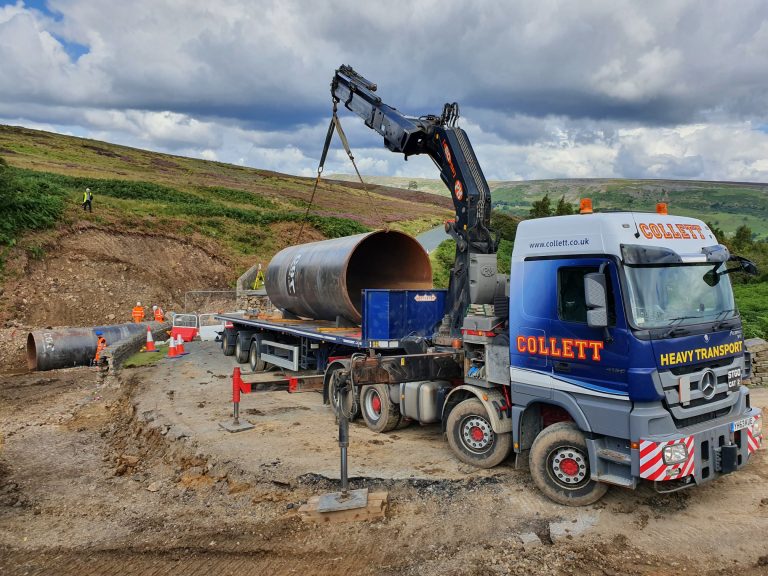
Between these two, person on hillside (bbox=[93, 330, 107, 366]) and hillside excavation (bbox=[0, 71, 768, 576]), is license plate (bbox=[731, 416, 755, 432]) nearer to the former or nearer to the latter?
→ hillside excavation (bbox=[0, 71, 768, 576])

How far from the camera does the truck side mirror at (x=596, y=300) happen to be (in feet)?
19.5

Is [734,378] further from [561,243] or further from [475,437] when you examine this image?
[475,437]

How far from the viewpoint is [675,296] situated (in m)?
6.37

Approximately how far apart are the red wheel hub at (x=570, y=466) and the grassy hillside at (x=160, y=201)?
380 inches

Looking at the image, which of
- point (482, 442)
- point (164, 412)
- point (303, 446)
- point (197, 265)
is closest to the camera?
point (482, 442)

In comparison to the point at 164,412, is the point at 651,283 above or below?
above

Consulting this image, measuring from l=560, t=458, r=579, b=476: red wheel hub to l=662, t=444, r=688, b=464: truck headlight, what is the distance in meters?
1.01

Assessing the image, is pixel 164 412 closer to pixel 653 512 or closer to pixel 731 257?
pixel 653 512

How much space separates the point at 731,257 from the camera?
273 inches

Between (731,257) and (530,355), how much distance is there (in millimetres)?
2602

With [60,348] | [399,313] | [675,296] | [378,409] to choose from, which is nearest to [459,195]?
[399,313]

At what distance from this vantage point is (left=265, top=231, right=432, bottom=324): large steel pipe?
12.0 m

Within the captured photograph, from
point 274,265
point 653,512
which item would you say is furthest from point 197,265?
point 653,512

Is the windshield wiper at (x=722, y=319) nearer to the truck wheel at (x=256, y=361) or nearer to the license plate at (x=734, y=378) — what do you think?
the license plate at (x=734, y=378)
